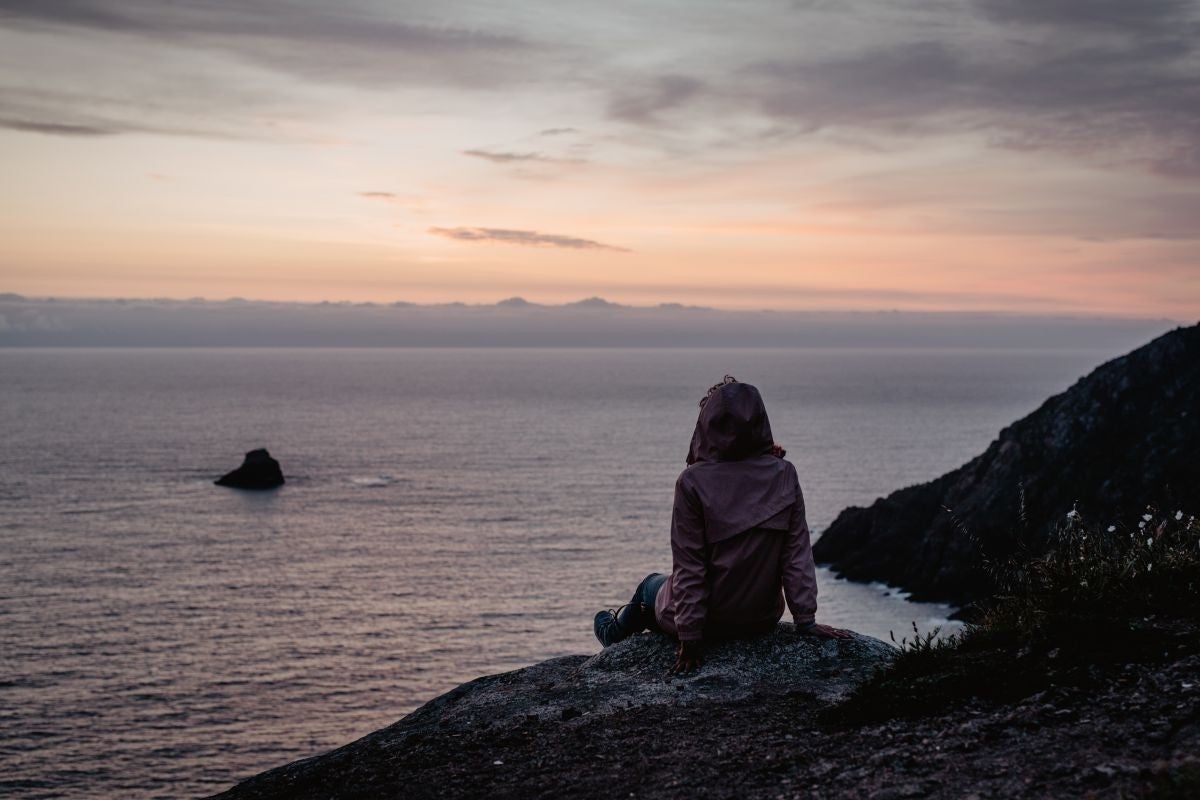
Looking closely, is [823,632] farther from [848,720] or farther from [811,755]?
[811,755]

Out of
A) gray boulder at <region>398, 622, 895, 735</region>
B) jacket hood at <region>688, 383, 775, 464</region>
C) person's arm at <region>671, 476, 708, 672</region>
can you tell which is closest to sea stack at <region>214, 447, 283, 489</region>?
gray boulder at <region>398, 622, 895, 735</region>

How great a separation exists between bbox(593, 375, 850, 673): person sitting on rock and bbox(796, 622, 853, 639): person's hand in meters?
0.26

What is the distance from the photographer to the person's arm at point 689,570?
7.96 meters

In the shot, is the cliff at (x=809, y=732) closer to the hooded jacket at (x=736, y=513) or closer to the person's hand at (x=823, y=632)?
the person's hand at (x=823, y=632)

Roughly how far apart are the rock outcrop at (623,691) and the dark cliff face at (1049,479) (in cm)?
4420

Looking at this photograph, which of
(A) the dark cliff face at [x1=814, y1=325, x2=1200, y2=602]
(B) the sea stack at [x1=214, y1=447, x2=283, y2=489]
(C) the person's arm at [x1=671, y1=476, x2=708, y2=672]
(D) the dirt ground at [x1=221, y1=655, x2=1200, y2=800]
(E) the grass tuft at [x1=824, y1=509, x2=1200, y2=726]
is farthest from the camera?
(B) the sea stack at [x1=214, y1=447, x2=283, y2=489]

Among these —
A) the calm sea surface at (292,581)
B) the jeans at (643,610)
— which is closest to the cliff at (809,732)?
the jeans at (643,610)

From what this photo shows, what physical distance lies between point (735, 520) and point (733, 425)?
0.81 meters

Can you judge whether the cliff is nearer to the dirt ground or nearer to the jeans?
the dirt ground

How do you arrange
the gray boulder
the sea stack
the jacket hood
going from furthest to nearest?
1. the sea stack
2. the gray boulder
3. the jacket hood

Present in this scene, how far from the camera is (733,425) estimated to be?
25.7 feet

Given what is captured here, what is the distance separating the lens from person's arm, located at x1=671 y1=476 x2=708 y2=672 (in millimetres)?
7957

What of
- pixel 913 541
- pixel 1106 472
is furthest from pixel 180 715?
pixel 1106 472

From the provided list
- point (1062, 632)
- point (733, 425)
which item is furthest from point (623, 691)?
point (1062, 632)
